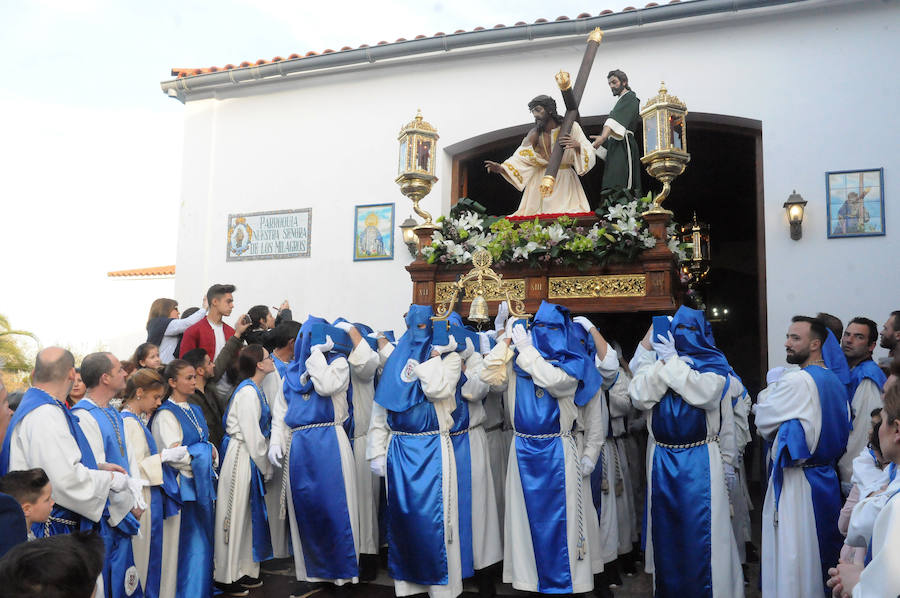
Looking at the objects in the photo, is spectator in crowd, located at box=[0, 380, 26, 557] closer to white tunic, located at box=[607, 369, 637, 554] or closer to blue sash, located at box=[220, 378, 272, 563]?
blue sash, located at box=[220, 378, 272, 563]

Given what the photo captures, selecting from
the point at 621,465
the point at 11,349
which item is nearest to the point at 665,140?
the point at 621,465

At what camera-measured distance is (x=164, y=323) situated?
268 inches

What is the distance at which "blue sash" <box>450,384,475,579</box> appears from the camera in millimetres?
5207

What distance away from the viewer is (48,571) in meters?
2.03

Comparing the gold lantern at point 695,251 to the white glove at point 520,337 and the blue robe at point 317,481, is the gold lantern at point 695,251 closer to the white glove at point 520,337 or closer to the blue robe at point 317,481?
the white glove at point 520,337

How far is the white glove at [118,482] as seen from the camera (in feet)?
12.5

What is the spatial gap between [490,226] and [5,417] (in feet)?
15.6

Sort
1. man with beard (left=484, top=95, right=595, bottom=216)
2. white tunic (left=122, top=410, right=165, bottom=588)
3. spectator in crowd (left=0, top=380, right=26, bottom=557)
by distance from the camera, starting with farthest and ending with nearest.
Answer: man with beard (left=484, top=95, right=595, bottom=216) → white tunic (left=122, top=410, right=165, bottom=588) → spectator in crowd (left=0, top=380, right=26, bottom=557)

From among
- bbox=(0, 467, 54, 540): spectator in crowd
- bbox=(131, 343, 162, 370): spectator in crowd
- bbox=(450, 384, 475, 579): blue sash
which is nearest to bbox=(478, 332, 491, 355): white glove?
bbox=(450, 384, 475, 579): blue sash

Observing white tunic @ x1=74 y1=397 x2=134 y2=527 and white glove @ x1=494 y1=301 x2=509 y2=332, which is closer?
white tunic @ x1=74 y1=397 x2=134 y2=527

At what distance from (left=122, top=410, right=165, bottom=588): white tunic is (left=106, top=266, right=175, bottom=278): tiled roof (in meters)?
10.6

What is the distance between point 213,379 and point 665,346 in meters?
3.59

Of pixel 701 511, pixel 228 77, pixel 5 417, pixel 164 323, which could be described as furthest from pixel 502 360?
pixel 228 77

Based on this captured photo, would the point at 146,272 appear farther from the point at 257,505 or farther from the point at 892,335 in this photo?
the point at 892,335
